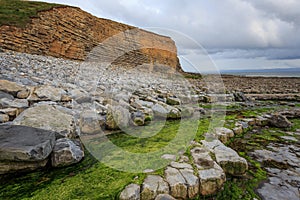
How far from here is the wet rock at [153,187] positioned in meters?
1.81

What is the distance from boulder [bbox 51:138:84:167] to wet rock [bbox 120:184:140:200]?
0.86 m

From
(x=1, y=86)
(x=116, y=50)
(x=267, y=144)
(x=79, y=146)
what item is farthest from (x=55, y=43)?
(x=267, y=144)

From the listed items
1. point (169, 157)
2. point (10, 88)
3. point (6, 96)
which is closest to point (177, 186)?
point (169, 157)

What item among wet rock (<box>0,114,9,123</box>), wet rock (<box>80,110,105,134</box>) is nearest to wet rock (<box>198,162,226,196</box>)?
wet rock (<box>80,110,105,134</box>)

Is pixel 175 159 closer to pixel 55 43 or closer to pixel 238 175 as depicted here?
pixel 238 175

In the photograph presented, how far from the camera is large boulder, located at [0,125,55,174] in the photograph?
6.33ft

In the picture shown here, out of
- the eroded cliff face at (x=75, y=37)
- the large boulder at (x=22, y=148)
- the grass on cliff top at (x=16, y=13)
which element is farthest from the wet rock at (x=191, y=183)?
the grass on cliff top at (x=16, y=13)

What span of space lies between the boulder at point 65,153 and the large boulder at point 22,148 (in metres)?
0.08

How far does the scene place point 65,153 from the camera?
88.7 inches

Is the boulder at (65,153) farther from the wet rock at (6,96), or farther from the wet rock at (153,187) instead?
the wet rock at (6,96)

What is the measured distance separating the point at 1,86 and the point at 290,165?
209 inches

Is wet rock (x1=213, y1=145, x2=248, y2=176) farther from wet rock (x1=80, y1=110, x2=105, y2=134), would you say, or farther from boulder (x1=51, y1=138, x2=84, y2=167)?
wet rock (x1=80, y1=110, x2=105, y2=134)

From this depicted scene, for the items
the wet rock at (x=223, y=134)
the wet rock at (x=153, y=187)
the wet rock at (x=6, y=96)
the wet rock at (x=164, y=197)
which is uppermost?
the wet rock at (x=6, y=96)

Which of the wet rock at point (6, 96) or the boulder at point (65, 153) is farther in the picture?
the wet rock at point (6, 96)
